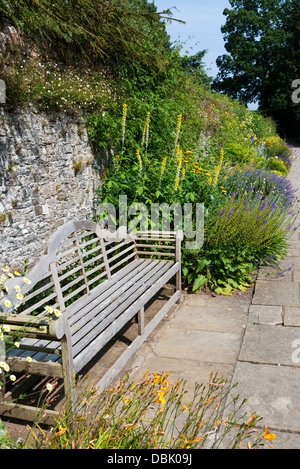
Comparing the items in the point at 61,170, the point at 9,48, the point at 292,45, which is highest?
the point at 292,45

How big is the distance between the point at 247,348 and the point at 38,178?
2.44 meters

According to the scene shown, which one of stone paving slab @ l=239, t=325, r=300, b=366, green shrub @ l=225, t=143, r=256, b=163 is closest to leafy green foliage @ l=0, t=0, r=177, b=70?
stone paving slab @ l=239, t=325, r=300, b=366

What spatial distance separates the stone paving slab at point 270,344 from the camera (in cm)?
362

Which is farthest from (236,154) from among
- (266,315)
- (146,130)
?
(266,315)

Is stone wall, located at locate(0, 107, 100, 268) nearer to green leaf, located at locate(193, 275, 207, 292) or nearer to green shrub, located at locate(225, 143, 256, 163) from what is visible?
green leaf, located at locate(193, 275, 207, 292)

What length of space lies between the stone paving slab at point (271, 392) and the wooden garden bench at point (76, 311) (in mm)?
917

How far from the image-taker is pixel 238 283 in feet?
17.5

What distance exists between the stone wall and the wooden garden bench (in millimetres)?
399

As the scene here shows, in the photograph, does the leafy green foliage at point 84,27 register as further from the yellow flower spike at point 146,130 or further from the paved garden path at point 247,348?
the paved garden path at point 247,348

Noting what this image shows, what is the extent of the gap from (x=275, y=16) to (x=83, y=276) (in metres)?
41.3

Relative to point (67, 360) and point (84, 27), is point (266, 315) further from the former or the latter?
point (84, 27)

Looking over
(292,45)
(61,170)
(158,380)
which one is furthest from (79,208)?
(292,45)

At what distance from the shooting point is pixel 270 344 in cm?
389
